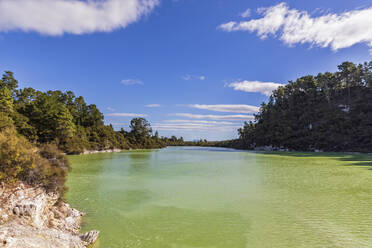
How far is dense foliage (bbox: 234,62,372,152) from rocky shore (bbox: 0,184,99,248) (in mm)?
66541

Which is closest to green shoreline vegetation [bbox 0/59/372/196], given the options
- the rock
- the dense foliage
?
the dense foliage

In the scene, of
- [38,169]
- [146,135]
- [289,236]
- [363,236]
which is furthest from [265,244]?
[146,135]

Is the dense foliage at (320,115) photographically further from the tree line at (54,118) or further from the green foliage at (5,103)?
the green foliage at (5,103)

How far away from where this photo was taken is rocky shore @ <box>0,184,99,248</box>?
4.48 m

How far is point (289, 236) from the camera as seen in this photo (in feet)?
20.1

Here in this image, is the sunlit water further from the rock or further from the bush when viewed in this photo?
the bush

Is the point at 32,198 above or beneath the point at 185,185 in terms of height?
above

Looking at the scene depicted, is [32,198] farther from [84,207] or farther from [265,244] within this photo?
[265,244]

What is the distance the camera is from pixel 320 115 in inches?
2872

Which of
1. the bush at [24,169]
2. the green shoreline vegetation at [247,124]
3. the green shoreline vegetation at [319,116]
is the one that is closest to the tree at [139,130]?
the green shoreline vegetation at [247,124]

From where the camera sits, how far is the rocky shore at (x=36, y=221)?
4.48 metres

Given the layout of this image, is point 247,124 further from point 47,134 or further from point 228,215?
point 228,215

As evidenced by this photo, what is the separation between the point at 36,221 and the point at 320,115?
86946mm

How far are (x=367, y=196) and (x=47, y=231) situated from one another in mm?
14893
